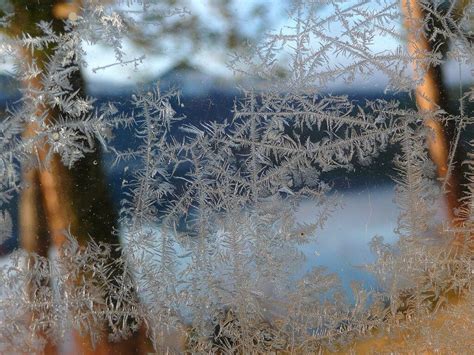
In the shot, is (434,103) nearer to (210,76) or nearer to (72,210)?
(210,76)

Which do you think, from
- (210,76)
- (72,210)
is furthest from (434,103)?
(72,210)

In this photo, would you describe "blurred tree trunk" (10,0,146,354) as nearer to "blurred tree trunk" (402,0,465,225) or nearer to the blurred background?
the blurred background

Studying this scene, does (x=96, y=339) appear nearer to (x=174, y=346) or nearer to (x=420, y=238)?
(x=174, y=346)

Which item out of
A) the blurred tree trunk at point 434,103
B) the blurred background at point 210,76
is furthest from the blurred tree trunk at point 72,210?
the blurred tree trunk at point 434,103

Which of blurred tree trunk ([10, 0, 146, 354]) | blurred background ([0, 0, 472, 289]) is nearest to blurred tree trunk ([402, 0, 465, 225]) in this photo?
blurred background ([0, 0, 472, 289])

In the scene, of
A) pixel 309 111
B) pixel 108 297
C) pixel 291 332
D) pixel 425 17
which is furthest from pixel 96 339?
pixel 425 17

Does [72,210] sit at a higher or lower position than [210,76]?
lower
